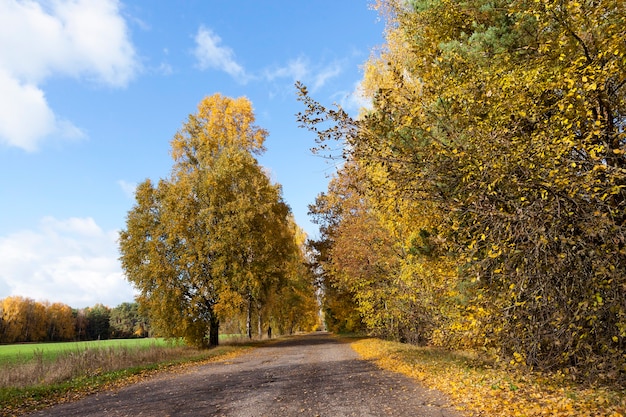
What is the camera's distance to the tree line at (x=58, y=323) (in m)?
81.4

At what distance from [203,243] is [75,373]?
1032 cm

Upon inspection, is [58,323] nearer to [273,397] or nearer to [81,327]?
[81,327]

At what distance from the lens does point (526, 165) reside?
5508 millimetres

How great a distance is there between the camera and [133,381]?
1141 centimetres

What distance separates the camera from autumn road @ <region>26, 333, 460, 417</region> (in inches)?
263

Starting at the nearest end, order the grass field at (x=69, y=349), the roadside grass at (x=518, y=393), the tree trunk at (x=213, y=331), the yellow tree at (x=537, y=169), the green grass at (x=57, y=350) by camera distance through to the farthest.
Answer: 1. the yellow tree at (x=537, y=169)
2. the roadside grass at (x=518, y=393)
3. the grass field at (x=69, y=349)
4. the green grass at (x=57, y=350)
5. the tree trunk at (x=213, y=331)

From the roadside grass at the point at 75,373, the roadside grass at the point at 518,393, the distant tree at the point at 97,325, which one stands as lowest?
the roadside grass at the point at 518,393

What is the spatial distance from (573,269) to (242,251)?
19519 mm

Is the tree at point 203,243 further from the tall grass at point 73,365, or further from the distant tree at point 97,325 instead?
the distant tree at point 97,325

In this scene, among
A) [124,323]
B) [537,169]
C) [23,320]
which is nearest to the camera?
[537,169]

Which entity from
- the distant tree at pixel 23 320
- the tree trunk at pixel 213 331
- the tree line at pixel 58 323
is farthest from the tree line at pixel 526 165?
the distant tree at pixel 23 320

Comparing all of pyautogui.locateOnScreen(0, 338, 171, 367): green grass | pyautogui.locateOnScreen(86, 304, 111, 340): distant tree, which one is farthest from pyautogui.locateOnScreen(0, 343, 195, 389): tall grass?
pyautogui.locateOnScreen(86, 304, 111, 340): distant tree

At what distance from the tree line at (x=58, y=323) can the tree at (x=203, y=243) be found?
63121mm

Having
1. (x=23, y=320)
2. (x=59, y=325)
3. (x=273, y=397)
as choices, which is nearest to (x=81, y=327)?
(x=59, y=325)
